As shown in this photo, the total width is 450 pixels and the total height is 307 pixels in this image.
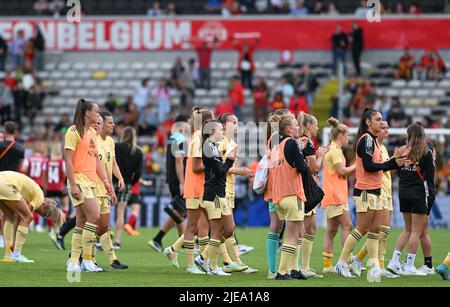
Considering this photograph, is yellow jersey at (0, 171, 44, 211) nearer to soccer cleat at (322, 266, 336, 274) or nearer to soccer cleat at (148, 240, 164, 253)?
A: soccer cleat at (148, 240, 164, 253)

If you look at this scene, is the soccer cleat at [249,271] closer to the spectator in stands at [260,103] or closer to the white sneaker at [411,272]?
the white sneaker at [411,272]

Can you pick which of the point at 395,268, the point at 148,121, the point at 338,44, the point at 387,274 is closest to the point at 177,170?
the point at 395,268

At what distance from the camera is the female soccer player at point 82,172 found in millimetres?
14758

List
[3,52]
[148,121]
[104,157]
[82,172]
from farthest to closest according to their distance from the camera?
1. [3,52]
2. [148,121]
3. [104,157]
4. [82,172]

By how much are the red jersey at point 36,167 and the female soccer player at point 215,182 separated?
10039 millimetres

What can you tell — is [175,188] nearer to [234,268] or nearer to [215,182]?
[234,268]

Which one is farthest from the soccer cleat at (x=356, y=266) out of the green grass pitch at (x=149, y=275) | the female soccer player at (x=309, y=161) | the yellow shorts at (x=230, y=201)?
the yellow shorts at (x=230, y=201)

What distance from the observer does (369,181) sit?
15.1 m

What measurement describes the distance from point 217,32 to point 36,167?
51.3 ft

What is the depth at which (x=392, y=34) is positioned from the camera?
123 ft

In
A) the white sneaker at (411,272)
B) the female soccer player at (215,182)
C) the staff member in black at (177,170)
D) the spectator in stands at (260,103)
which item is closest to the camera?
the female soccer player at (215,182)

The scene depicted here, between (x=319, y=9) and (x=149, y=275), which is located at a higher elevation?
(x=319, y=9)

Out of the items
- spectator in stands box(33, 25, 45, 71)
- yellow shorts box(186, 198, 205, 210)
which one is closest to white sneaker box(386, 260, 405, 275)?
yellow shorts box(186, 198, 205, 210)

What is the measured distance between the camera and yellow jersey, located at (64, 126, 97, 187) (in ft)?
48.7
